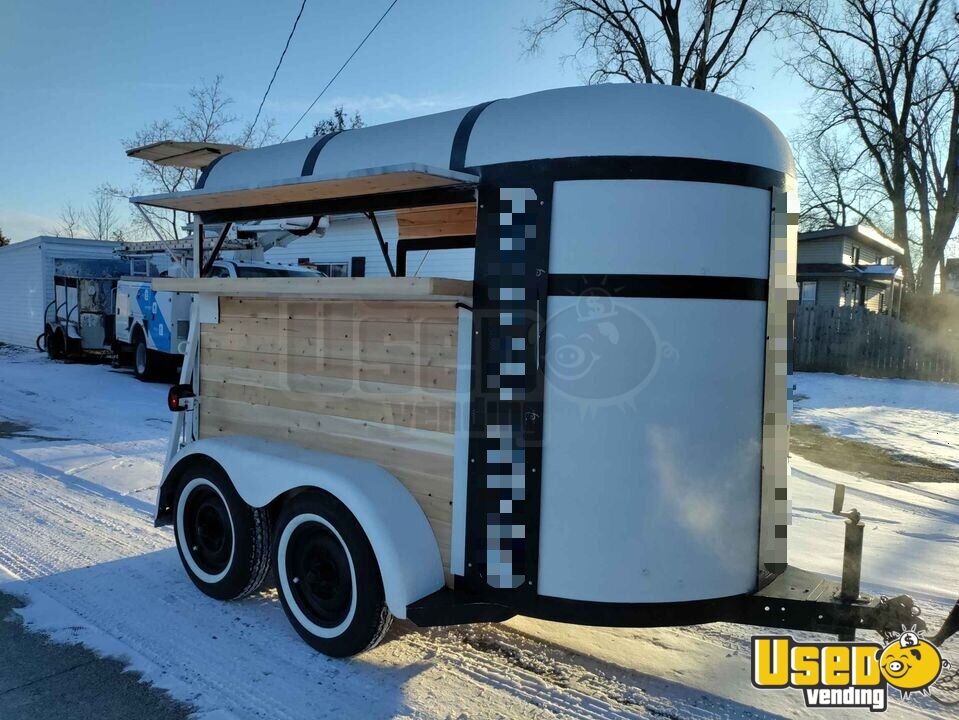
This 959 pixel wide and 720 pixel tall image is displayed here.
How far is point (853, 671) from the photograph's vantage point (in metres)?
3.48

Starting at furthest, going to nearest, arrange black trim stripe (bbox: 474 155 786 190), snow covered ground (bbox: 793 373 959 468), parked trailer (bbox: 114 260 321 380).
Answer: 1. parked trailer (bbox: 114 260 321 380)
2. snow covered ground (bbox: 793 373 959 468)
3. black trim stripe (bbox: 474 155 786 190)

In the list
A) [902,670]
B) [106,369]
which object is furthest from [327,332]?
[106,369]

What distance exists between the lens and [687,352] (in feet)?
10.5

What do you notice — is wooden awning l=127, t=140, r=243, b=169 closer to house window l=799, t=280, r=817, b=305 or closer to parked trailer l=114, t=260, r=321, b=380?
parked trailer l=114, t=260, r=321, b=380

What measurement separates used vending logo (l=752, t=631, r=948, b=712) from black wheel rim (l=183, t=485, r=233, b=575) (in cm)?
301

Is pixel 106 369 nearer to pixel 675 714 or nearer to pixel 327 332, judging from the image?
pixel 327 332

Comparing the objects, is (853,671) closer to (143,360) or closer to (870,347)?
(143,360)

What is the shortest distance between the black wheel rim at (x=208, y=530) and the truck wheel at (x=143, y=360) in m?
11.2

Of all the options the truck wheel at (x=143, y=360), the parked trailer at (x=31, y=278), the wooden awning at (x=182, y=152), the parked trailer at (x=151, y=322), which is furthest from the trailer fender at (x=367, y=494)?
the parked trailer at (x=31, y=278)

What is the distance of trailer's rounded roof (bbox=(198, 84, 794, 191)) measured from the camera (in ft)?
10.4

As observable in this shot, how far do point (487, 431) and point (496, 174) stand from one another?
1.16 m

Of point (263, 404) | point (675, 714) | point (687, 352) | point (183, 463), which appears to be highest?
point (687, 352)

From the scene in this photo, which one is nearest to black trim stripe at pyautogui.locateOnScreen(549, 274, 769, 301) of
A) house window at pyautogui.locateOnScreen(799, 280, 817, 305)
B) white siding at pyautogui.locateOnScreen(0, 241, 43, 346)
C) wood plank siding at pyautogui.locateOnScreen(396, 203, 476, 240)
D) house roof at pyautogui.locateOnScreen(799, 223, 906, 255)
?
wood plank siding at pyautogui.locateOnScreen(396, 203, 476, 240)

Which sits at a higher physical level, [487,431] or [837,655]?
[487,431]
